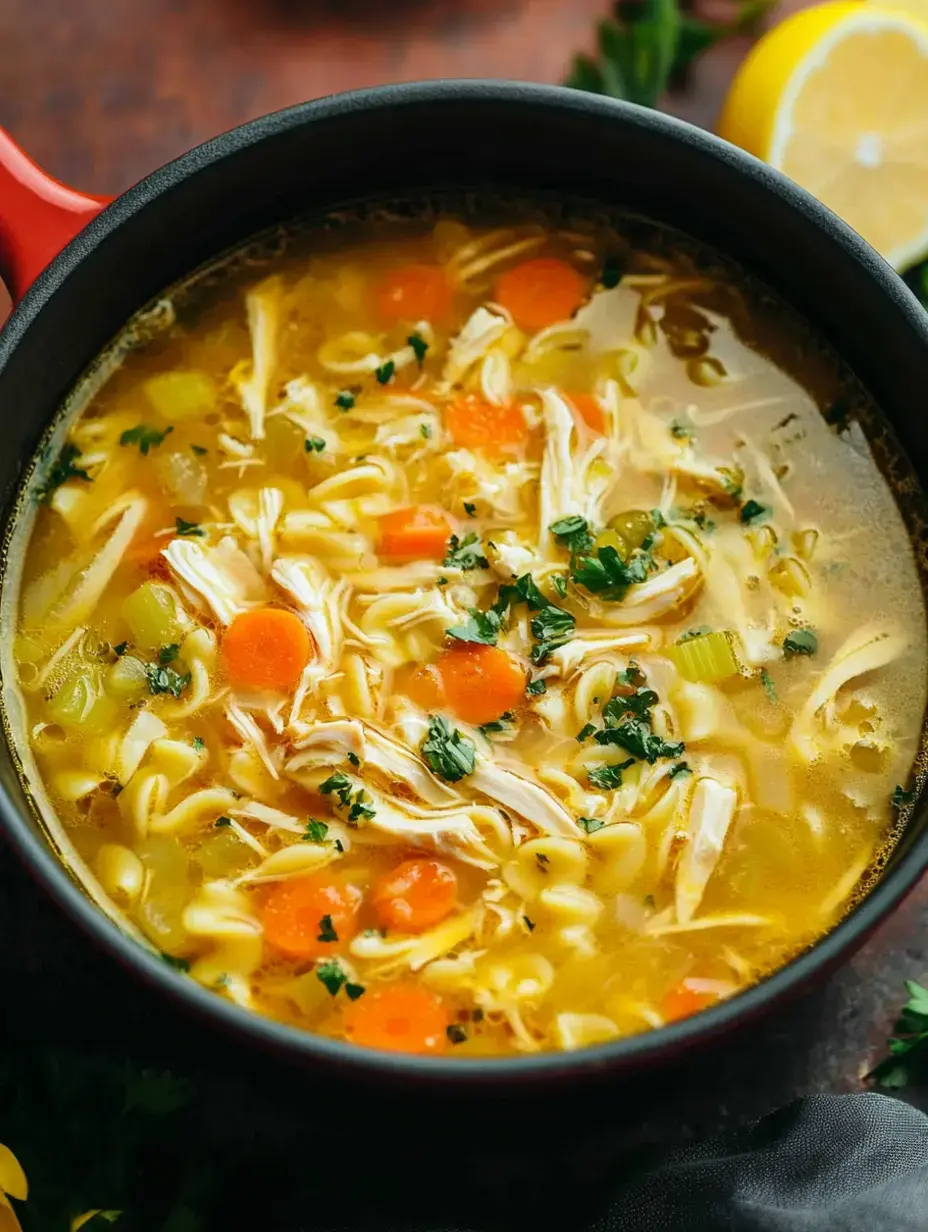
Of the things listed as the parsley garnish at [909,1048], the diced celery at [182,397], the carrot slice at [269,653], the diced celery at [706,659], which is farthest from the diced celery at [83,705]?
the parsley garnish at [909,1048]

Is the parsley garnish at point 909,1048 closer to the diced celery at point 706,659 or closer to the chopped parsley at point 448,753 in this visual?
the diced celery at point 706,659

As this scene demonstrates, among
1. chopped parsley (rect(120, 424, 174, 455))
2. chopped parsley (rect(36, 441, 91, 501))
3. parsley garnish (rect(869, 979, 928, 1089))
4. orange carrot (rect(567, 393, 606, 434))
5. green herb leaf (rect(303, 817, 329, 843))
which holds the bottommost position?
parsley garnish (rect(869, 979, 928, 1089))

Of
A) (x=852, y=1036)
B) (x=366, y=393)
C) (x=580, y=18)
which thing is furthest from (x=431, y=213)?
(x=852, y=1036)

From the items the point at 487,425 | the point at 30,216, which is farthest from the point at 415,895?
the point at 30,216

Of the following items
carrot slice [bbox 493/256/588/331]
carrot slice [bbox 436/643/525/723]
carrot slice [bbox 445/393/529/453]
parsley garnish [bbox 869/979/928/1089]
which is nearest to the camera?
carrot slice [bbox 436/643/525/723]

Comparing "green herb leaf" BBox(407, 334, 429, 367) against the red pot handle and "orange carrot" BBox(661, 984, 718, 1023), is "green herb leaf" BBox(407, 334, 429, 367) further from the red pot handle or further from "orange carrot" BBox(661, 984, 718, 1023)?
"orange carrot" BBox(661, 984, 718, 1023)

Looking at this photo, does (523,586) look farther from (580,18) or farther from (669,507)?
(580,18)

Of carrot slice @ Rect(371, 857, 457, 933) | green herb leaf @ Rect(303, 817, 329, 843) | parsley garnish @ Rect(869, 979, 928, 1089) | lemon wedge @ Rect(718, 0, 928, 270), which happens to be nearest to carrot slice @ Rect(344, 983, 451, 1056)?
carrot slice @ Rect(371, 857, 457, 933)
